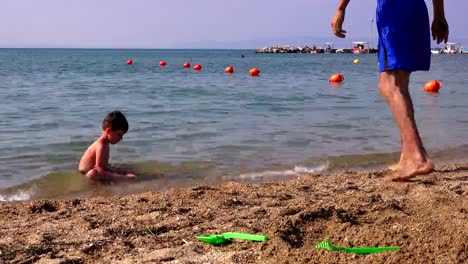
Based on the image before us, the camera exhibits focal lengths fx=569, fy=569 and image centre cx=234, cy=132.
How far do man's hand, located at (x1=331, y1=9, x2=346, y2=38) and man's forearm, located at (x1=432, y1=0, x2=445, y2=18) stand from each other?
711 mm

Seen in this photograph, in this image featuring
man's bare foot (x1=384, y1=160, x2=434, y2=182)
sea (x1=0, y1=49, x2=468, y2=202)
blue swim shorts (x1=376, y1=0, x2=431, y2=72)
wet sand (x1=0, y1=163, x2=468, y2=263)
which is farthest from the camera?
sea (x1=0, y1=49, x2=468, y2=202)

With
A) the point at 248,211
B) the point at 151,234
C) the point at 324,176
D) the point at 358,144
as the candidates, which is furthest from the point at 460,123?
the point at 151,234

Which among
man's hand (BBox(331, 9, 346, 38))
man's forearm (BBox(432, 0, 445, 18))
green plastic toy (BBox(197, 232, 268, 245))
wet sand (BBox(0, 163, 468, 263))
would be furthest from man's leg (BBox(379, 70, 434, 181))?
green plastic toy (BBox(197, 232, 268, 245))

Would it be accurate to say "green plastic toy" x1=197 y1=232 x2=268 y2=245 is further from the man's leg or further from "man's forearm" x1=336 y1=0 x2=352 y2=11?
"man's forearm" x1=336 y1=0 x2=352 y2=11

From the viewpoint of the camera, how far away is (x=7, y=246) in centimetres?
289

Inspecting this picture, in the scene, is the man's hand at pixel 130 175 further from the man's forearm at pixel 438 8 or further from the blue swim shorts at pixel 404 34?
the man's forearm at pixel 438 8

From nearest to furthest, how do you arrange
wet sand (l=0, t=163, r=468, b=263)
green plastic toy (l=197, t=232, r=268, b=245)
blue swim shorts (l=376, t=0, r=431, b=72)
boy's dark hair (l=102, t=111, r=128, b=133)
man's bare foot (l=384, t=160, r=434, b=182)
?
wet sand (l=0, t=163, r=468, b=263), green plastic toy (l=197, t=232, r=268, b=245), man's bare foot (l=384, t=160, r=434, b=182), blue swim shorts (l=376, t=0, r=431, b=72), boy's dark hair (l=102, t=111, r=128, b=133)

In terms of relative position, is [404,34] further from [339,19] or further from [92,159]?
[92,159]

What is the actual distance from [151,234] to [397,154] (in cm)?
435

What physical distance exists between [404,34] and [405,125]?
0.60 metres

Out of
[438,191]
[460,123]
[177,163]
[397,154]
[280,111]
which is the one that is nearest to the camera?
[438,191]

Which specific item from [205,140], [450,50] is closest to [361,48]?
[450,50]

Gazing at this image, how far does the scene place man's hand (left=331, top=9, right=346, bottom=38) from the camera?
13.3 feet

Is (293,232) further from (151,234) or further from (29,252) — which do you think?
(29,252)
